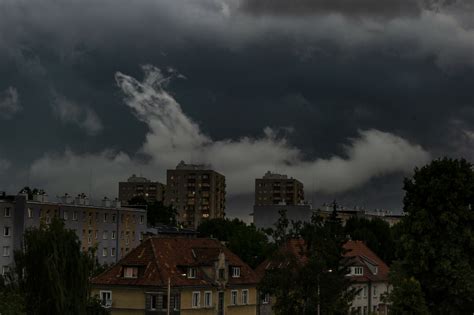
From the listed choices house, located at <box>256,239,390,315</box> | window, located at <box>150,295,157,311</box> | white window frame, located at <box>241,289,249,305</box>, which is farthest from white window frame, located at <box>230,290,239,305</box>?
house, located at <box>256,239,390,315</box>

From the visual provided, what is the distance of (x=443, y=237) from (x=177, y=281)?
2918cm

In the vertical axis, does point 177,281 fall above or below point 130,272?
below

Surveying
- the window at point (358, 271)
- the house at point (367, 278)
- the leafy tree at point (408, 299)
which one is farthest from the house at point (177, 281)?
the leafy tree at point (408, 299)

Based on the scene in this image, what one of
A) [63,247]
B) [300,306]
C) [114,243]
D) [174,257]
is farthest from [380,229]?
[63,247]

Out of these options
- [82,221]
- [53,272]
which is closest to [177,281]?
[53,272]

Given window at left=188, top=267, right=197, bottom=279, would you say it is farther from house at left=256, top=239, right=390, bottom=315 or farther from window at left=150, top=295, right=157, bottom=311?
house at left=256, top=239, right=390, bottom=315

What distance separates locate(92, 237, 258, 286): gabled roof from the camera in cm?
9244

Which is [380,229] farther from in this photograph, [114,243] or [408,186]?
[408,186]

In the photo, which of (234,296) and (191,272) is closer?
(191,272)

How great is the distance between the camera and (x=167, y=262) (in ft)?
312

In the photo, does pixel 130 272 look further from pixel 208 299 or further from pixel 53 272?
pixel 53 272

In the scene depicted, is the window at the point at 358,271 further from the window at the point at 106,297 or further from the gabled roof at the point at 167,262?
the window at the point at 106,297

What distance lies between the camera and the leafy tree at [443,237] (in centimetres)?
7494

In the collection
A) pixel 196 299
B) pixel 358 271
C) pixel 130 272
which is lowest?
pixel 196 299
